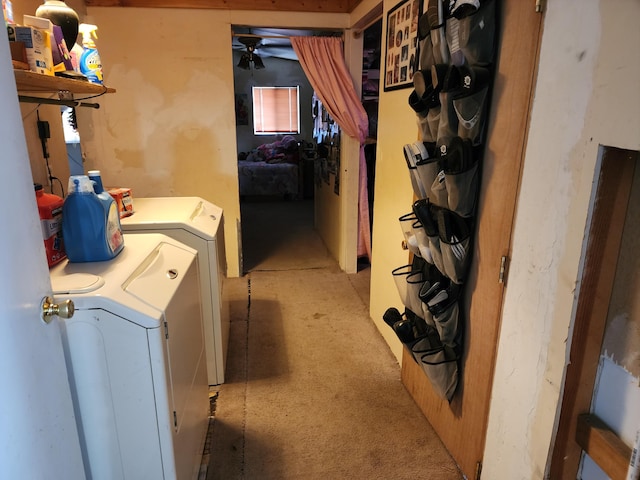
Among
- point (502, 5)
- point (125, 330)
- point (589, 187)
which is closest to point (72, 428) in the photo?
point (125, 330)

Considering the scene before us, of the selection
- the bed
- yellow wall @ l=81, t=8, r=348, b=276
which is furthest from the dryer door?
the bed

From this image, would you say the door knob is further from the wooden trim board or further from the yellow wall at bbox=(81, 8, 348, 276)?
the yellow wall at bbox=(81, 8, 348, 276)

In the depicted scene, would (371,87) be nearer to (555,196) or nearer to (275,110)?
(555,196)

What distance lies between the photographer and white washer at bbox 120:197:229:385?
2102 millimetres

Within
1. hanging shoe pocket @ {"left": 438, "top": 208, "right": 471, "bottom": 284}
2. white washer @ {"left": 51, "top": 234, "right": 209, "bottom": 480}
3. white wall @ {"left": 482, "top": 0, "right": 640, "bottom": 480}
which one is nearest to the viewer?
white wall @ {"left": 482, "top": 0, "right": 640, "bottom": 480}

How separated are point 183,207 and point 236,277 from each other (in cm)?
161

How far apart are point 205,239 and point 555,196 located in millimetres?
1530

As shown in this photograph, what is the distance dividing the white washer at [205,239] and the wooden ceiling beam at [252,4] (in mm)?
1796

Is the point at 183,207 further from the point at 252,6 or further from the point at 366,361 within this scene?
the point at 252,6

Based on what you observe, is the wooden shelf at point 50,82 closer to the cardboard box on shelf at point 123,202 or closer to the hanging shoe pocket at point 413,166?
the cardboard box on shelf at point 123,202

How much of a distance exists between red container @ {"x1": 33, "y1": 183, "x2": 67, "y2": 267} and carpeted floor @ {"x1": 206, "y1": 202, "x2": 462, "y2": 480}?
1.06 metres

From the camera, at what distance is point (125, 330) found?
1.21 meters

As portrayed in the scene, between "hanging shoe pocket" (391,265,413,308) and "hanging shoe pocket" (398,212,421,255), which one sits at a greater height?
"hanging shoe pocket" (398,212,421,255)

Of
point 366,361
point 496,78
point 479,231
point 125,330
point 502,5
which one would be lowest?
point 366,361
